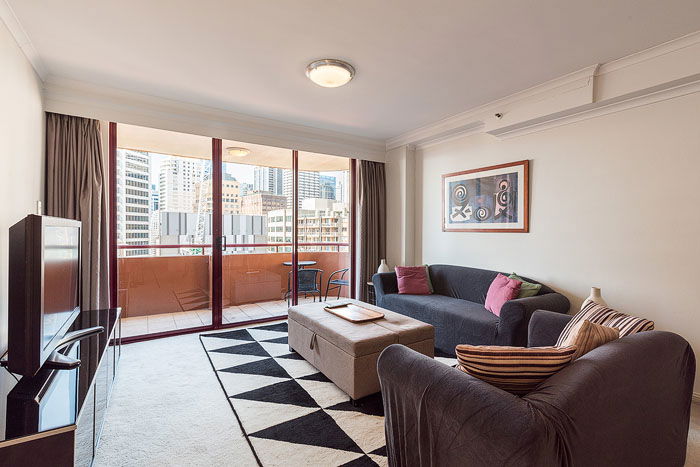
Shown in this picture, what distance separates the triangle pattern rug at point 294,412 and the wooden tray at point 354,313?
20.1 inches

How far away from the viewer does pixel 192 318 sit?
4.07m

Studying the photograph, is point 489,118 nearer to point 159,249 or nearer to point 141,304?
point 159,249

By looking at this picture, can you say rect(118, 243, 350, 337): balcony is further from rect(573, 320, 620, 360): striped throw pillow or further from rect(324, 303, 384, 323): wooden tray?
rect(573, 320, 620, 360): striped throw pillow

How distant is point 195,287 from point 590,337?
3977 millimetres

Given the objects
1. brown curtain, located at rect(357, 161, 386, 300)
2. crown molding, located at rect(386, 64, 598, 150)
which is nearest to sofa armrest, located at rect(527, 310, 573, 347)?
crown molding, located at rect(386, 64, 598, 150)

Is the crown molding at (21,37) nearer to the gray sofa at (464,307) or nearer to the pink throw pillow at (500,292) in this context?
the gray sofa at (464,307)

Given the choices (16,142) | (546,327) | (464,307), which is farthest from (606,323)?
(16,142)

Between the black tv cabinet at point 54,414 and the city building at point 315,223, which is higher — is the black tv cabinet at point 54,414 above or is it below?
below

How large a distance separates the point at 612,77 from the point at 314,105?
2.66 m

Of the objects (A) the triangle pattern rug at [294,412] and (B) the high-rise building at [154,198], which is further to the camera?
(B) the high-rise building at [154,198]

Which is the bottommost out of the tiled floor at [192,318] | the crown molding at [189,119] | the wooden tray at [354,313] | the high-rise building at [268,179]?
the tiled floor at [192,318]

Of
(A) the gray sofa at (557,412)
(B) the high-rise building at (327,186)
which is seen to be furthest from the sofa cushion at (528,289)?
(B) the high-rise building at (327,186)

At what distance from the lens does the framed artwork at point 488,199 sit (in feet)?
11.6

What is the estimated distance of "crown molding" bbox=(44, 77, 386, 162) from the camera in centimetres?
310
